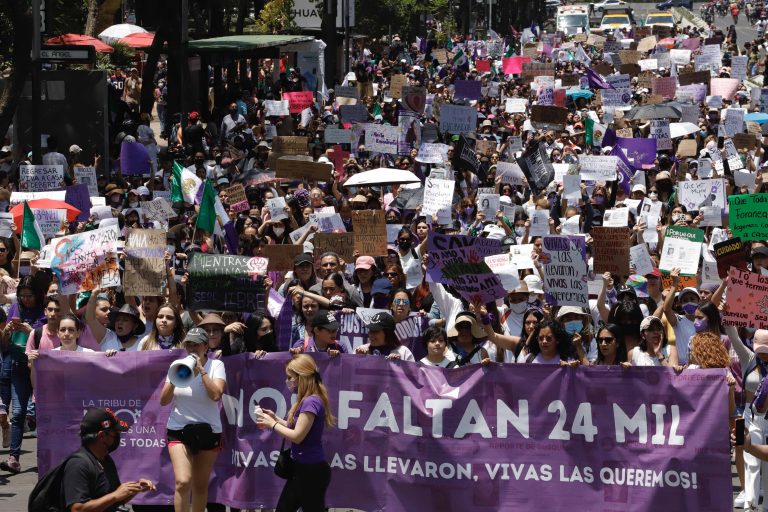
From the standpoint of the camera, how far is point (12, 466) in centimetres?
1083

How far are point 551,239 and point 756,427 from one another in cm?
259

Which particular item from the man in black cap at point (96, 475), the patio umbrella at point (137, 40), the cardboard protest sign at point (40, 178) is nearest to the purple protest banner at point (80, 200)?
the cardboard protest sign at point (40, 178)

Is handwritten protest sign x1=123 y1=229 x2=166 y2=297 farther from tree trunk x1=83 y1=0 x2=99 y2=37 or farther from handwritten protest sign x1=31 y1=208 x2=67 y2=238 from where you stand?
tree trunk x1=83 y1=0 x2=99 y2=37

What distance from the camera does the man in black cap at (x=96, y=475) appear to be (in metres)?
6.74

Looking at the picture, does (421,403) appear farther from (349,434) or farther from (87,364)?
(87,364)

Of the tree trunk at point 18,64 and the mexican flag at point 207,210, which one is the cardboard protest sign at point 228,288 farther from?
the tree trunk at point 18,64

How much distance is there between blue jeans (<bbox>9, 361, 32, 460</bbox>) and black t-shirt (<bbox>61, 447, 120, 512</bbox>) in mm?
4210

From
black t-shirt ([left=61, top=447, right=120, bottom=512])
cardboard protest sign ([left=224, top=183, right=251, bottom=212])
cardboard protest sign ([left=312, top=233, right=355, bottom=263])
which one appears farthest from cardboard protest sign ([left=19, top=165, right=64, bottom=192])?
black t-shirt ([left=61, top=447, right=120, bottom=512])

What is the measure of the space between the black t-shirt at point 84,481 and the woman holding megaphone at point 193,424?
1707 mm

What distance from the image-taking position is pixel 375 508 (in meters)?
9.05

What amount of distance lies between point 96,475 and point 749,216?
797 cm

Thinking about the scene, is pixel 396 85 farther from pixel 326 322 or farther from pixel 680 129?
pixel 326 322

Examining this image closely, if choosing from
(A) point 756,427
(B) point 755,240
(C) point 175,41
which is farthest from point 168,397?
(C) point 175,41

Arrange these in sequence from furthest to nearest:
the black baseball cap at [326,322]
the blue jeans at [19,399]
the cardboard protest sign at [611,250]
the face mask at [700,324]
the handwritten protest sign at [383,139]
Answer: the handwritten protest sign at [383,139] → the cardboard protest sign at [611,250] → the blue jeans at [19,399] → the face mask at [700,324] → the black baseball cap at [326,322]
